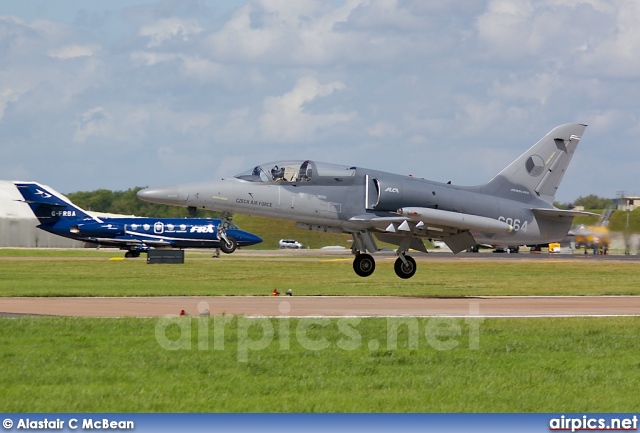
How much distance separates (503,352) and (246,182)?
45.4ft

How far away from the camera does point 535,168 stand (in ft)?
109

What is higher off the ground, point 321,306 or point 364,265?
point 364,265

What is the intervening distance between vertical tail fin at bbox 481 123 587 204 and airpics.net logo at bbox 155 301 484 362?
11339 mm

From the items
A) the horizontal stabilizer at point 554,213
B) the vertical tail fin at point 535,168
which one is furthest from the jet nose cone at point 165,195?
the horizontal stabilizer at point 554,213

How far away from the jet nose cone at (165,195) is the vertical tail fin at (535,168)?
10.3 meters

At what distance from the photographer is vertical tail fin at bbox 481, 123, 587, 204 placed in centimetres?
3316

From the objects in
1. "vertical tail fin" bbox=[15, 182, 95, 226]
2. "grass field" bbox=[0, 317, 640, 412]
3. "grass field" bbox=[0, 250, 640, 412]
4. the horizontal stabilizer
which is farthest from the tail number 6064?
"vertical tail fin" bbox=[15, 182, 95, 226]

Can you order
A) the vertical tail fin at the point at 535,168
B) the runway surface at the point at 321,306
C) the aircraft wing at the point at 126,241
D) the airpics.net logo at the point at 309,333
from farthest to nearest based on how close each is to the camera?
the aircraft wing at the point at 126,241 → the vertical tail fin at the point at 535,168 → the runway surface at the point at 321,306 → the airpics.net logo at the point at 309,333

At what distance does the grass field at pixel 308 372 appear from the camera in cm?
1284

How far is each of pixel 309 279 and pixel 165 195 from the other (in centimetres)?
1762

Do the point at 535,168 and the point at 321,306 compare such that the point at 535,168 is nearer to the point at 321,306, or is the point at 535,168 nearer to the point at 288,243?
the point at 321,306

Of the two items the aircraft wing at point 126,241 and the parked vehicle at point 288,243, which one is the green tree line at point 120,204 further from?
the aircraft wing at point 126,241

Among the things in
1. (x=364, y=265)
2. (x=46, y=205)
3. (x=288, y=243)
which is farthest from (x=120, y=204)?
(x=364, y=265)

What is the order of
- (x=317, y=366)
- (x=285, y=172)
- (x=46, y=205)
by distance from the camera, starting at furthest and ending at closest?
(x=46, y=205)
(x=285, y=172)
(x=317, y=366)
